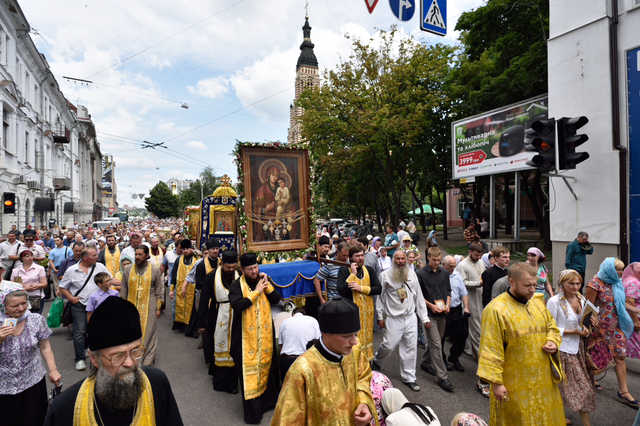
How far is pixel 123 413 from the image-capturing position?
1926 millimetres

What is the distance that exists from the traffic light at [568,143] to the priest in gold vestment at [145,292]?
7326 mm

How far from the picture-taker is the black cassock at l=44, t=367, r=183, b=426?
1844mm

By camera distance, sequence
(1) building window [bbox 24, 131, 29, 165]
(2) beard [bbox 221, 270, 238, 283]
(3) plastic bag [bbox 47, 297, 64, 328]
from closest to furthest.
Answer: (2) beard [bbox 221, 270, 238, 283]
(3) plastic bag [bbox 47, 297, 64, 328]
(1) building window [bbox 24, 131, 29, 165]

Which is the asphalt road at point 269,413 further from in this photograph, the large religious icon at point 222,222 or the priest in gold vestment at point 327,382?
the large religious icon at point 222,222

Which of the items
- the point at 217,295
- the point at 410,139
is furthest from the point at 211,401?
the point at 410,139

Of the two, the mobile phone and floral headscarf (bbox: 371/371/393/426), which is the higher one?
the mobile phone

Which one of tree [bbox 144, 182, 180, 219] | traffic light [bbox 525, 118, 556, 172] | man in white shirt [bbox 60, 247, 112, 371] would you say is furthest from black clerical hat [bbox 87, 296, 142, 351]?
tree [bbox 144, 182, 180, 219]

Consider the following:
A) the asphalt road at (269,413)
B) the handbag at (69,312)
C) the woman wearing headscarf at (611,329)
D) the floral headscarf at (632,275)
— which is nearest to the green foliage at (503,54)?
the floral headscarf at (632,275)

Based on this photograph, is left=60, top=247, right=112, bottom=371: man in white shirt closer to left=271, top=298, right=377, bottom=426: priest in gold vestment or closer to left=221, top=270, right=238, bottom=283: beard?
left=221, top=270, right=238, bottom=283: beard

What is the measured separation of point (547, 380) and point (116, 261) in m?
8.71

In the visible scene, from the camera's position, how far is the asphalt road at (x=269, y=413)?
4.46 metres

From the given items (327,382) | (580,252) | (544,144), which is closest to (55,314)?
(327,382)

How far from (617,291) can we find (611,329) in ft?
1.62

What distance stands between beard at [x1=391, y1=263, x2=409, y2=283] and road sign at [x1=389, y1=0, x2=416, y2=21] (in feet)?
13.0
